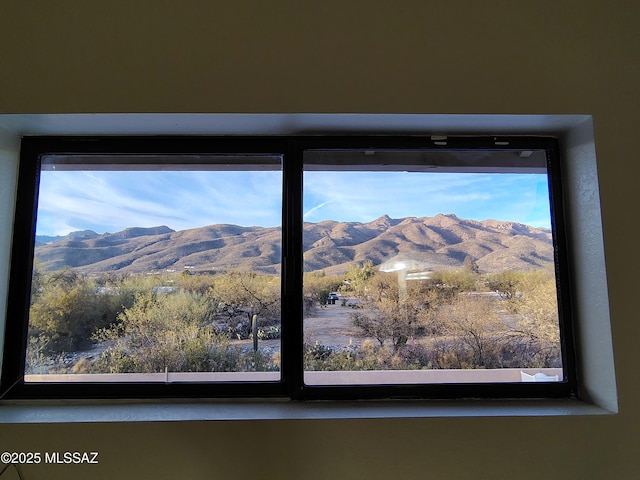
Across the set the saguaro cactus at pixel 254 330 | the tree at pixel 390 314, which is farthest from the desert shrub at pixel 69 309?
the tree at pixel 390 314

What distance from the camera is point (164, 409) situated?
3.47ft

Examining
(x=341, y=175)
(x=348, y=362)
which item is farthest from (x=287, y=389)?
(x=341, y=175)

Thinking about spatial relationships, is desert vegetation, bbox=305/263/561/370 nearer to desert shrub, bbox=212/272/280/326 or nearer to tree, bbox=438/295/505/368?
tree, bbox=438/295/505/368

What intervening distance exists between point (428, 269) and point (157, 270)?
1011mm

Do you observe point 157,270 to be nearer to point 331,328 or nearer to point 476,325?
point 331,328

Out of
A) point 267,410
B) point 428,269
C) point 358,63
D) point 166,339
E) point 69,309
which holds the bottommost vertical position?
point 267,410

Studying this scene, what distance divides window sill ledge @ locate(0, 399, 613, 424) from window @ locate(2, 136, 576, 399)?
4 cm

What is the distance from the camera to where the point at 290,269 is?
3.94ft

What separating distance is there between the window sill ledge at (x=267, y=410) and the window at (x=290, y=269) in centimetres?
4

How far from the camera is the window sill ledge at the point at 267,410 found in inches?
38.9

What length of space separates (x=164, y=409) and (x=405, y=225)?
3.42 feet

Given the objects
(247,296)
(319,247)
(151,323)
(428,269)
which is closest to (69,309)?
(151,323)

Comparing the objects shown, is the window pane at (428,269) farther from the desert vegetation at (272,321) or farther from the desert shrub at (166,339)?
the desert shrub at (166,339)

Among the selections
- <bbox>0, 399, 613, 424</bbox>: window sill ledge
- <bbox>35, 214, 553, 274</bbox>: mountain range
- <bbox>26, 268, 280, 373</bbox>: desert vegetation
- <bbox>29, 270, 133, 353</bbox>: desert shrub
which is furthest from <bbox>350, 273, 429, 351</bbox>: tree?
<bbox>29, 270, 133, 353</bbox>: desert shrub
